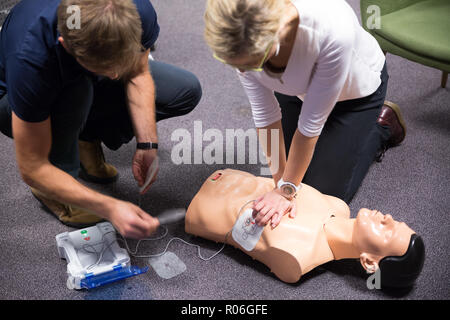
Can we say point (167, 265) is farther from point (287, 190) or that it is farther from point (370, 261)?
point (370, 261)

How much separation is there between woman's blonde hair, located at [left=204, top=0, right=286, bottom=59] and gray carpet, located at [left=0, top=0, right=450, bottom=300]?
2.40 ft

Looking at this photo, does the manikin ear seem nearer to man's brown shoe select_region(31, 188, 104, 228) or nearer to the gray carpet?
the gray carpet

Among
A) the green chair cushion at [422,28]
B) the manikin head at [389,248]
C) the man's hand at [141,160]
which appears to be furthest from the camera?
the green chair cushion at [422,28]

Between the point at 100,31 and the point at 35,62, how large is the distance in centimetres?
23

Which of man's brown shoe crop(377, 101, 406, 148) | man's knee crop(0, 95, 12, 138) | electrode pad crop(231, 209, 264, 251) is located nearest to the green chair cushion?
man's brown shoe crop(377, 101, 406, 148)

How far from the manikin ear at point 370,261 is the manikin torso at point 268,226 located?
4.4 inches

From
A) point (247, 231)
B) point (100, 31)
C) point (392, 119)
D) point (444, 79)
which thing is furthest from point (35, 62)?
point (444, 79)

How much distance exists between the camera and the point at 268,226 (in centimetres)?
148

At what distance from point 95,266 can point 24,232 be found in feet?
1.16

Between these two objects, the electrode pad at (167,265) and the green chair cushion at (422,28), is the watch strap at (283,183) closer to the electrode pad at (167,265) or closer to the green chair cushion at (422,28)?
the electrode pad at (167,265)

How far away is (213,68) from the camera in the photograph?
257cm

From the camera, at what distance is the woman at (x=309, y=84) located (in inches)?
43.9

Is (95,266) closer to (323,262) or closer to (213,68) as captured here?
(323,262)

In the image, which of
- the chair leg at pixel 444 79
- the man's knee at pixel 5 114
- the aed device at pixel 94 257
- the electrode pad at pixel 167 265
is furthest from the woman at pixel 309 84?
the man's knee at pixel 5 114
